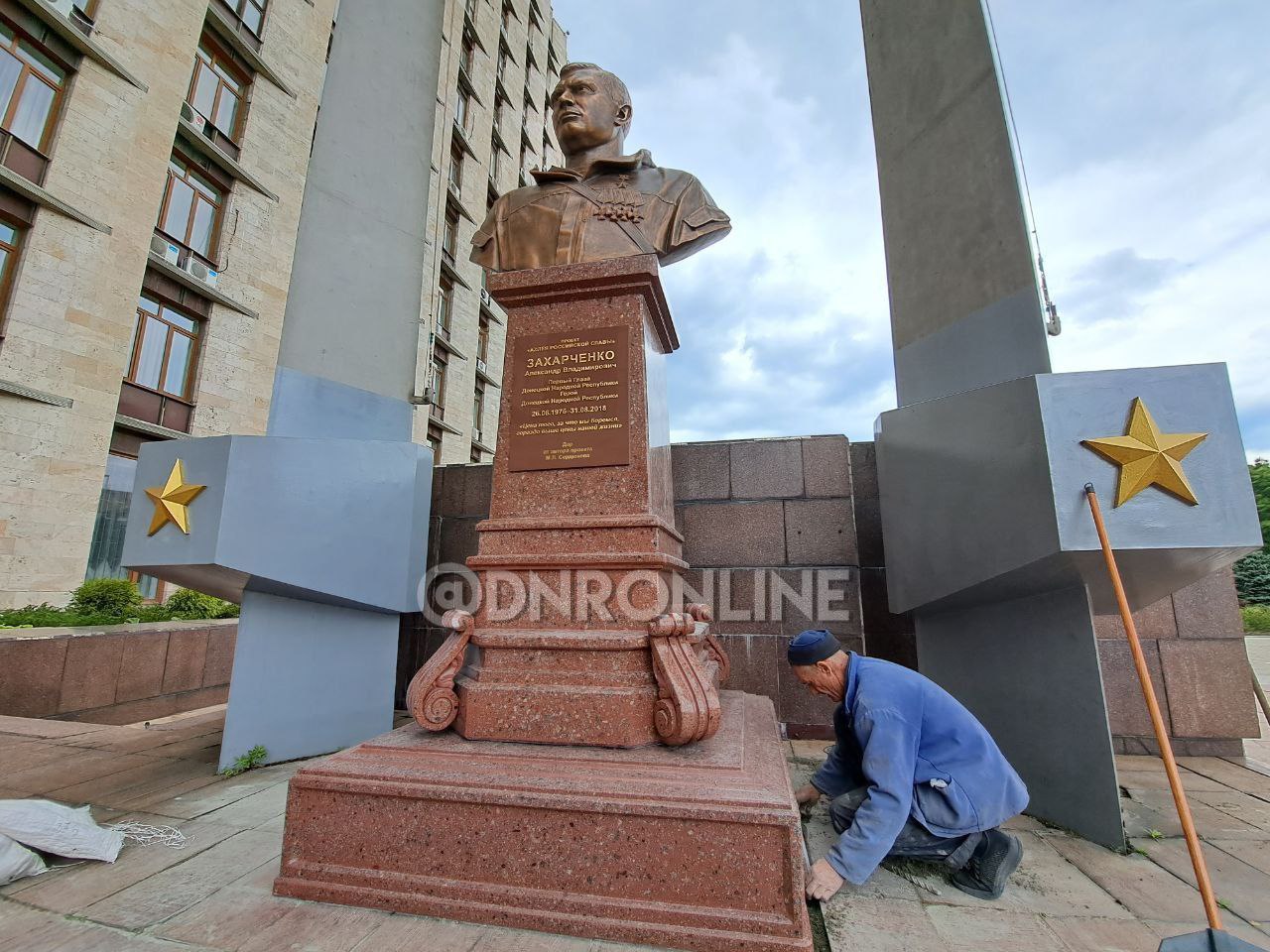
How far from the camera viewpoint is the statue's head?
412cm

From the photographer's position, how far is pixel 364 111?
5.73 metres

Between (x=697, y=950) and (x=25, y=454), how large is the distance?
13.3m

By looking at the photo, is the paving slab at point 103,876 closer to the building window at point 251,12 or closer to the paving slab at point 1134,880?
the paving slab at point 1134,880

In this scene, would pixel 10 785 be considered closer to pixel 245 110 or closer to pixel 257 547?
pixel 257 547

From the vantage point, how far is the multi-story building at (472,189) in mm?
20266

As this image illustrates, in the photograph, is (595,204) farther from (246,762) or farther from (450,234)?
(450,234)

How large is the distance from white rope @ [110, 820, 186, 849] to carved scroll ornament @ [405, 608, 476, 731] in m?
1.24

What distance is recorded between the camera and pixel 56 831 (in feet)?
8.39

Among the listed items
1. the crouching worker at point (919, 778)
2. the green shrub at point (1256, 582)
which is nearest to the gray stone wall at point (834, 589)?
the crouching worker at point (919, 778)

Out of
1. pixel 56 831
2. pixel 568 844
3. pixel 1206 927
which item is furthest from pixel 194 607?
pixel 1206 927

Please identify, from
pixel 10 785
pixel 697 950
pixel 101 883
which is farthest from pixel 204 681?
pixel 697 950

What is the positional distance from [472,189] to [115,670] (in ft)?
67.5

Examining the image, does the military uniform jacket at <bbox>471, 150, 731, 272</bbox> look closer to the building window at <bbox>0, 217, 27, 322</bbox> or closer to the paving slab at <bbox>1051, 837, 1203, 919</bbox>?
the paving slab at <bbox>1051, 837, 1203, 919</bbox>

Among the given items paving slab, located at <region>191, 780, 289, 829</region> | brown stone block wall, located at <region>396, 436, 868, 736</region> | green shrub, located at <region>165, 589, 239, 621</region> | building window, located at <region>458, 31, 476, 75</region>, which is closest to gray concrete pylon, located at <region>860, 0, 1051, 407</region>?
brown stone block wall, located at <region>396, 436, 868, 736</region>
